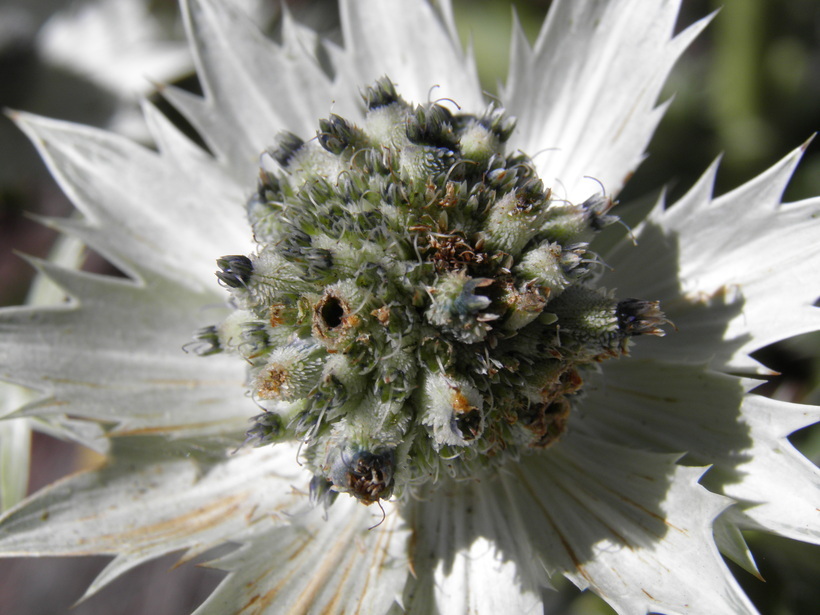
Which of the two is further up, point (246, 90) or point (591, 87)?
point (591, 87)

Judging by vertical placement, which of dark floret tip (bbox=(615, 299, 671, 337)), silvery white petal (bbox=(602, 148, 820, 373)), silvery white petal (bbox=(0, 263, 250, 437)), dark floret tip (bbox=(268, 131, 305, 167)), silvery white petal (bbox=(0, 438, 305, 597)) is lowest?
silvery white petal (bbox=(0, 438, 305, 597))

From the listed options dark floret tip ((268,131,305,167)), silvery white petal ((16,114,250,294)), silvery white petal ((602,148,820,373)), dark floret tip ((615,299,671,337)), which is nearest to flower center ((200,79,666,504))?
dark floret tip ((615,299,671,337))

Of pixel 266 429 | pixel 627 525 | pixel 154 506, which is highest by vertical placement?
pixel 627 525

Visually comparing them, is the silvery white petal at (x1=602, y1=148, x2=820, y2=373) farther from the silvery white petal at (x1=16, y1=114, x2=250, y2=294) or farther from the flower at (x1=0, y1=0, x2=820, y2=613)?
the silvery white petal at (x1=16, y1=114, x2=250, y2=294)

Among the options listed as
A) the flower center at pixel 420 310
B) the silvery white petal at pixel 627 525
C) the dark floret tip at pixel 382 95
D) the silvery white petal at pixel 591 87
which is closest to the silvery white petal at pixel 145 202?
the flower center at pixel 420 310

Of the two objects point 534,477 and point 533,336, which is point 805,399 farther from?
point 533,336

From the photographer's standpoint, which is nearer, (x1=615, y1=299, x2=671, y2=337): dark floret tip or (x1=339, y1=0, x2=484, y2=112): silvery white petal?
(x1=615, y1=299, x2=671, y2=337): dark floret tip

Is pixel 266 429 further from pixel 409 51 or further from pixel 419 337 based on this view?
pixel 409 51

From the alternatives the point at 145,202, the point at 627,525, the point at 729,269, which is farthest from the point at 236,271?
the point at 729,269
